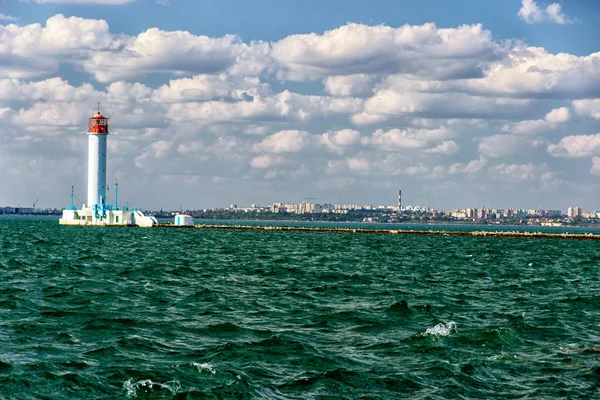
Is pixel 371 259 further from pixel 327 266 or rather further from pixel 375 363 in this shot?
pixel 375 363

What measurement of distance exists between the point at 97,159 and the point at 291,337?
402 feet

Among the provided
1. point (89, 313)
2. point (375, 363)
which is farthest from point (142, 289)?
point (375, 363)

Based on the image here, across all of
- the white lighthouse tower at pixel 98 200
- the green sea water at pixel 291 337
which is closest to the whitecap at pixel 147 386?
the green sea water at pixel 291 337

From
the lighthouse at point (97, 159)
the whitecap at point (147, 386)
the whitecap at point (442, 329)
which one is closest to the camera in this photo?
the whitecap at point (147, 386)

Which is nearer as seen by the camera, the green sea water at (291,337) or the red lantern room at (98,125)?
the green sea water at (291,337)

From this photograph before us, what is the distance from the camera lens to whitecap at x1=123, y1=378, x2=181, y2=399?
16.6m

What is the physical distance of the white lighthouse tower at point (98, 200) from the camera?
13912cm

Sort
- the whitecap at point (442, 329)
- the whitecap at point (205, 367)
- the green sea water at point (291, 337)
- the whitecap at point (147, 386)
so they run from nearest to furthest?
the whitecap at point (147, 386)
the green sea water at point (291, 337)
the whitecap at point (205, 367)
the whitecap at point (442, 329)

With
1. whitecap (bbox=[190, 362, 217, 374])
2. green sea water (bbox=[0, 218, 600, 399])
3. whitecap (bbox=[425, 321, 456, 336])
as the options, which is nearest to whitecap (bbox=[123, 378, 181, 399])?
green sea water (bbox=[0, 218, 600, 399])

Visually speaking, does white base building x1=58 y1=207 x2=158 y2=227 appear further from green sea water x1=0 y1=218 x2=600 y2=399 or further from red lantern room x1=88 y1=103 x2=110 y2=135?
green sea water x1=0 y1=218 x2=600 y2=399

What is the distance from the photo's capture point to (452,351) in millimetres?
21766

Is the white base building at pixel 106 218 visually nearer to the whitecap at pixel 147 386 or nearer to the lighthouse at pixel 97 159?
the lighthouse at pixel 97 159

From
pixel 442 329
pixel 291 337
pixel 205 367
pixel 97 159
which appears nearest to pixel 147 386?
pixel 205 367

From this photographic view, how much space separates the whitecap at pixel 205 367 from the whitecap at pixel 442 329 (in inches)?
327
